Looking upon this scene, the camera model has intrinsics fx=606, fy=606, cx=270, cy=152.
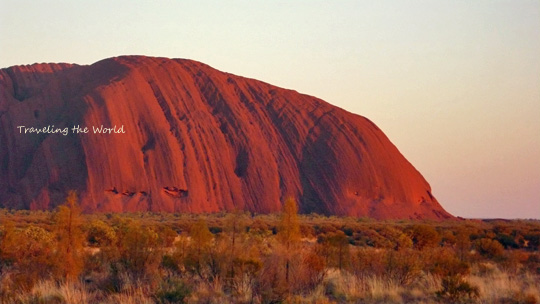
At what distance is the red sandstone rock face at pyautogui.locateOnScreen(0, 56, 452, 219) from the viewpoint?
5512 centimetres

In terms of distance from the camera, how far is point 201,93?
67.1 m

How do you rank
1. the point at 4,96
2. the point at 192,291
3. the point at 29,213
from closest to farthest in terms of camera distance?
the point at 192,291 < the point at 29,213 < the point at 4,96

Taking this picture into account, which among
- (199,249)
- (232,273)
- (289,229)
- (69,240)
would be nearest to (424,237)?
(199,249)

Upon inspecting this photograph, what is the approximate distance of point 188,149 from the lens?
59.7 m

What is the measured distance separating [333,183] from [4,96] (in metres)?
37.4

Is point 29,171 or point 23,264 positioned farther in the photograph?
point 29,171

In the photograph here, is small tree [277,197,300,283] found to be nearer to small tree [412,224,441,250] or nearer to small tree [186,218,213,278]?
small tree [186,218,213,278]

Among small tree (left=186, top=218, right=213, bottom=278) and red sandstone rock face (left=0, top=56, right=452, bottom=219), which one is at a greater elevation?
red sandstone rock face (left=0, top=56, right=452, bottom=219)

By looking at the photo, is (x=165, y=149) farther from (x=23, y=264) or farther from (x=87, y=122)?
(x=23, y=264)

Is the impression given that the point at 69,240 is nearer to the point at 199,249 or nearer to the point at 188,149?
the point at 199,249

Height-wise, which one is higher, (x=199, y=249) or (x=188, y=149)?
(x=188, y=149)

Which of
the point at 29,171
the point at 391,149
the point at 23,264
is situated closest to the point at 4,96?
the point at 29,171

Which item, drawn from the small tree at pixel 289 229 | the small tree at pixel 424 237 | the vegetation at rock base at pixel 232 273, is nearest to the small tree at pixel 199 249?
the vegetation at rock base at pixel 232 273

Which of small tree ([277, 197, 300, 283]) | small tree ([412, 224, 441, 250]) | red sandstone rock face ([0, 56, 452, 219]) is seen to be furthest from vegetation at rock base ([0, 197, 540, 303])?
red sandstone rock face ([0, 56, 452, 219])
